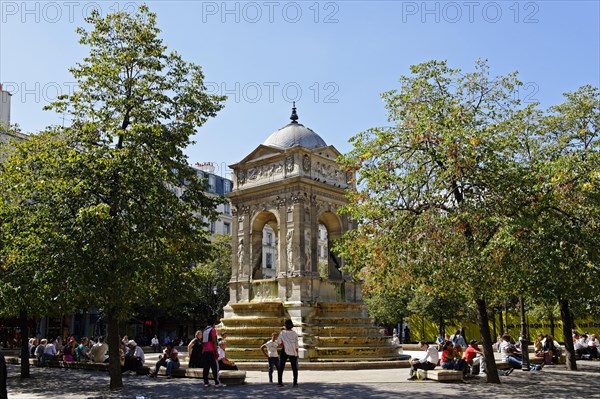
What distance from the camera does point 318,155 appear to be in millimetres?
25250

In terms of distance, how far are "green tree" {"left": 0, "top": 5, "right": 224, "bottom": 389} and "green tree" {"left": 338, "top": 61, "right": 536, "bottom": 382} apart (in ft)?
13.8

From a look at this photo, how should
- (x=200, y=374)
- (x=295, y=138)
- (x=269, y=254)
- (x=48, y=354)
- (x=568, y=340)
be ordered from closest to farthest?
(x=200, y=374), (x=568, y=340), (x=48, y=354), (x=295, y=138), (x=269, y=254)

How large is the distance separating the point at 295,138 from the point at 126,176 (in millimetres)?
12983

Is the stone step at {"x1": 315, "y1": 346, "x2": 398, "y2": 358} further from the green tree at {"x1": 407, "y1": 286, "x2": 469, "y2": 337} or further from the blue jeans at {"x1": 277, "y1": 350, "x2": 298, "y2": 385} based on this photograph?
the green tree at {"x1": 407, "y1": 286, "x2": 469, "y2": 337}

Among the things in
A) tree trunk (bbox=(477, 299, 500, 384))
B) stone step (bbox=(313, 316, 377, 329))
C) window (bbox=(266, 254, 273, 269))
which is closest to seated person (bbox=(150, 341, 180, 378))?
stone step (bbox=(313, 316, 377, 329))

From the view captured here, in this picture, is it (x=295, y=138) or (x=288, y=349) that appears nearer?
(x=288, y=349)

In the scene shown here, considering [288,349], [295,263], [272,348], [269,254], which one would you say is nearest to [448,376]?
[288,349]

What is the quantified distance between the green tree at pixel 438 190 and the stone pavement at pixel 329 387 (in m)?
1.57

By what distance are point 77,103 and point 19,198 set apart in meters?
2.88

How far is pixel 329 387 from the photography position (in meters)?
14.9

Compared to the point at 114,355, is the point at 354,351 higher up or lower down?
lower down

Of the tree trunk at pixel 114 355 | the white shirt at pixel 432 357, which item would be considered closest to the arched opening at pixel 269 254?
the white shirt at pixel 432 357

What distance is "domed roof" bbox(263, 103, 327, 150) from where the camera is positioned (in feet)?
86.9

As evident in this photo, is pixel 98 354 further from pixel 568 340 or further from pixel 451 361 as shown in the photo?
pixel 568 340
